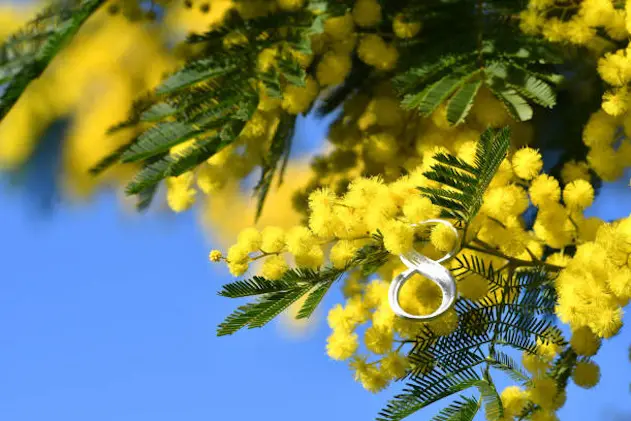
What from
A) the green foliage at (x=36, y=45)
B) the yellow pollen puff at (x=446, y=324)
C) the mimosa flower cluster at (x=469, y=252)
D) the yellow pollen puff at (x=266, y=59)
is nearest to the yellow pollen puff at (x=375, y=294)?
the mimosa flower cluster at (x=469, y=252)

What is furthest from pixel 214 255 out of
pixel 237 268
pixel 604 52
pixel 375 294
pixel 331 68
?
pixel 604 52

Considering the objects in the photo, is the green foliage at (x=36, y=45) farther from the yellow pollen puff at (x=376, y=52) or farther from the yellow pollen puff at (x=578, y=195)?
the yellow pollen puff at (x=578, y=195)

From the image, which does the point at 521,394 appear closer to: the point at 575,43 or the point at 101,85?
the point at 575,43

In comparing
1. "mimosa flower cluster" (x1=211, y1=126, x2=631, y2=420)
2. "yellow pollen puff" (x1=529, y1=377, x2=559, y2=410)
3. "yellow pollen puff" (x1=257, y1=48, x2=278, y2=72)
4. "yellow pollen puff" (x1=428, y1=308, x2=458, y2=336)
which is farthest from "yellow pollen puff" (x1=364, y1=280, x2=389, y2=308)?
"yellow pollen puff" (x1=257, y1=48, x2=278, y2=72)

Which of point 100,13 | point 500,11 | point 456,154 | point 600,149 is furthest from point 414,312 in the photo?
point 100,13

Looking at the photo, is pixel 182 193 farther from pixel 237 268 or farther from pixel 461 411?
pixel 461 411

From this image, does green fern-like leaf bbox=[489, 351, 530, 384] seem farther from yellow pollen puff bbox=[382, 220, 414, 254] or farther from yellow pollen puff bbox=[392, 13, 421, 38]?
yellow pollen puff bbox=[392, 13, 421, 38]

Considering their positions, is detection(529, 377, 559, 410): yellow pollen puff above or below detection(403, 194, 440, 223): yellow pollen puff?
below
